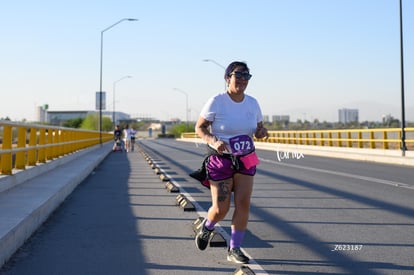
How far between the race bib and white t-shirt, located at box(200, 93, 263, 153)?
0.10m

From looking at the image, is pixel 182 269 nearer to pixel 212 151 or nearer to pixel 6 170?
pixel 212 151

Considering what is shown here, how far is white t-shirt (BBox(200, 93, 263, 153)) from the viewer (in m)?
5.82

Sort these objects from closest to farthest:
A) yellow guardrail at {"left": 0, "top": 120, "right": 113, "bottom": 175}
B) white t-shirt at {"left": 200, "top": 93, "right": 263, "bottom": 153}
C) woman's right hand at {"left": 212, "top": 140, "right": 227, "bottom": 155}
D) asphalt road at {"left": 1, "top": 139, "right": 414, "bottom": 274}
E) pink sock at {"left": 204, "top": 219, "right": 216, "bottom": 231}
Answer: woman's right hand at {"left": 212, "top": 140, "right": 227, "bottom": 155} → white t-shirt at {"left": 200, "top": 93, "right": 263, "bottom": 153} → asphalt road at {"left": 1, "top": 139, "right": 414, "bottom": 274} → pink sock at {"left": 204, "top": 219, "right": 216, "bottom": 231} → yellow guardrail at {"left": 0, "top": 120, "right": 113, "bottom": 175}

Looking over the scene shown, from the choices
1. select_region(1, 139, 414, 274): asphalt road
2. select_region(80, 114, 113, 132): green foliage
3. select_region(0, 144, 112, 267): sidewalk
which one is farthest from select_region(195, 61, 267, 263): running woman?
select_region(80, 114, 113, 132): green foliage

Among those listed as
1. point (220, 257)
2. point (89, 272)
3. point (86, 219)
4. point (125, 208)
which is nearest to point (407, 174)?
point (125, 208)

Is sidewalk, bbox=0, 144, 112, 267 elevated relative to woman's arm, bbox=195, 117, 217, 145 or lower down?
lower down

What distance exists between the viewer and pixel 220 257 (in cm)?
634

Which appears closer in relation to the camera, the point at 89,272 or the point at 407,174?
the point at 89,272

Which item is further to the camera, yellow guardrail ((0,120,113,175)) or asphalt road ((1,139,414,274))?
yellow guardrail ((0,120,113,175))

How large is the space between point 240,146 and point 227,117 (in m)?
0.33

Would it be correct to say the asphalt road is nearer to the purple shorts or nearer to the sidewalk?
the sidewalk

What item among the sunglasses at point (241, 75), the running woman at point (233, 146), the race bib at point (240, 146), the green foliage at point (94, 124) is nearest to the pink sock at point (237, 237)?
the running woman at point (233, 146)

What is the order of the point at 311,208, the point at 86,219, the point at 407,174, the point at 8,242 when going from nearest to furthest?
the point at 8,242 < the point at 86,219 < the point at 311,208 < the point at 407,174

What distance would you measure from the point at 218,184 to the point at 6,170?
20.8ft
